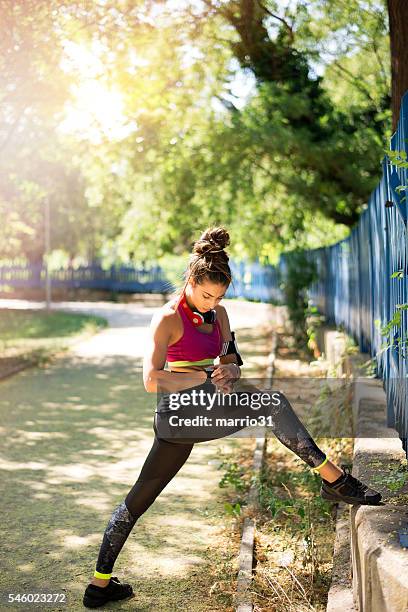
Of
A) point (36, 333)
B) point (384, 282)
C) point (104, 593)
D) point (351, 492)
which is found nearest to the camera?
point (351, 492)

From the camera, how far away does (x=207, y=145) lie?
1805cm

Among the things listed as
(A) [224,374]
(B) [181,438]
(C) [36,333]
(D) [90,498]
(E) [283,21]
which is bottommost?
(D) [90,498]

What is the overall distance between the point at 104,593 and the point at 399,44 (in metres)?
5.59

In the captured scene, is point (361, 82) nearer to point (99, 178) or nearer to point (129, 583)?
point (99, 178)

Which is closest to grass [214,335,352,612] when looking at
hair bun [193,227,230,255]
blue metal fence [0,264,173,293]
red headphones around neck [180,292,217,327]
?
red headphones around neck [180,292,217,327]

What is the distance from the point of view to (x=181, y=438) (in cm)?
418

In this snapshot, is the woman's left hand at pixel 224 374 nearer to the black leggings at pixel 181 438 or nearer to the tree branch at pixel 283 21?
the black leggings at pixel 181 438

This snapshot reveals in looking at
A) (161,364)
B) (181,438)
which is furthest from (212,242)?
(181,438)

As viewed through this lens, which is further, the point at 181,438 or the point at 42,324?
the point at 42,324

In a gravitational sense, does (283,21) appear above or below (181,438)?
above

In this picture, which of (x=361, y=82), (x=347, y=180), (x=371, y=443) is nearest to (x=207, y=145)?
(x=347, y=180)

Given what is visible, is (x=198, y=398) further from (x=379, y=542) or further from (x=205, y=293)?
(x=379, y=542)

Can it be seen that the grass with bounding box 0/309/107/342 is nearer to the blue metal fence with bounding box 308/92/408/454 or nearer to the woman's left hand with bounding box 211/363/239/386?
the blue metal fence with bounding box 308/92/408/454

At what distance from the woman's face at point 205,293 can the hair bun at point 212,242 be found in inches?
6.8
